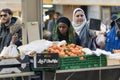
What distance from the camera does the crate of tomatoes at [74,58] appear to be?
10.4 feet

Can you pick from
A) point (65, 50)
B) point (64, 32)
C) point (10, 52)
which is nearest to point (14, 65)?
point (10, 52)

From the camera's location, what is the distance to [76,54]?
329cm

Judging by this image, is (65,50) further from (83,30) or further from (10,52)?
(83,30)

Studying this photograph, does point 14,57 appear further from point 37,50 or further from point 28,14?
point 28,14

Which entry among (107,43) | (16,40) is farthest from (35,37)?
(107,43)

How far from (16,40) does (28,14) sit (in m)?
0.76

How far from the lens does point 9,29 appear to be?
16.0 feet

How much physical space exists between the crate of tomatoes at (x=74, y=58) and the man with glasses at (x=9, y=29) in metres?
1.04

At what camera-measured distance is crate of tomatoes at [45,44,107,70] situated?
3162 millimetres

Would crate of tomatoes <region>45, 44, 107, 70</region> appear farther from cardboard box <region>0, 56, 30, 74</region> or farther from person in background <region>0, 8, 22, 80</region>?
person in background <region>0, 8, 22, 80</region>

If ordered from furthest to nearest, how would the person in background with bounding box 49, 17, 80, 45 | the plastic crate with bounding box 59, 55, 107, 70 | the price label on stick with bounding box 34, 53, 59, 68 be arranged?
the person in background with bounding box 49, 17, 80, 45, the plastic crate with bounding box 59, 55, 107, 70, the price label on stick with bounding box 34, 53, 59, 68

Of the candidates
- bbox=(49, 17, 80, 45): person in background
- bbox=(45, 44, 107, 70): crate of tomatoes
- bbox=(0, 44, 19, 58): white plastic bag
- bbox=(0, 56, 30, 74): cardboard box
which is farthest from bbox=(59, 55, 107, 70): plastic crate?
bbox=(49, 17, 80, 45): person in background

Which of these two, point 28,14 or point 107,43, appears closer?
point 28,14

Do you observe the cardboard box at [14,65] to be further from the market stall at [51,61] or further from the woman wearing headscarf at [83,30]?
the woman wearing headscarf at [83,30]
